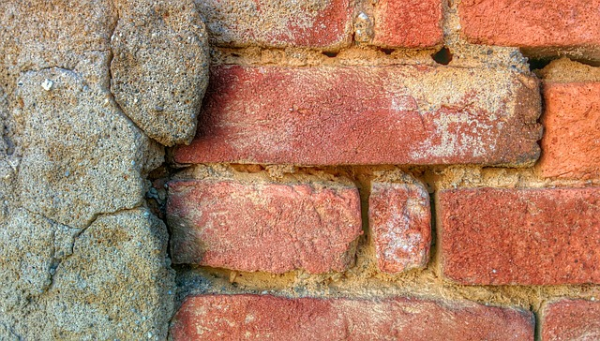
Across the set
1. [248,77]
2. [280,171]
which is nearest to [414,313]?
[280,171]

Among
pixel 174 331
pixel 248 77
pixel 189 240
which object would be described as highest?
pixel 248 77

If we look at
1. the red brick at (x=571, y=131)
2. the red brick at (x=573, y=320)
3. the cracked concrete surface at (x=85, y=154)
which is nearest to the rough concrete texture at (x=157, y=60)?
the cracked concrete surface at (x=85, y=154)

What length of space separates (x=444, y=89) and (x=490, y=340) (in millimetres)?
365

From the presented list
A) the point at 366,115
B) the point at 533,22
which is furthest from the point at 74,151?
the point at 533,22

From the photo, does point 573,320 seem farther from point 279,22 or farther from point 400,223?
point 279,22

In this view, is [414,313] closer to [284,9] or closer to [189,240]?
[189,240]

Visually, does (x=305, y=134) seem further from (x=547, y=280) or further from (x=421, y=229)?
(x=547, y=280)

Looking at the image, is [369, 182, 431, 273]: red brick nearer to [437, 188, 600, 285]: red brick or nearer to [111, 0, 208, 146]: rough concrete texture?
[437, 188, 600, 285]: red brick

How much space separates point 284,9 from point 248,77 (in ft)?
0.34

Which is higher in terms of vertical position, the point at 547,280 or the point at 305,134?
the point at 305,134

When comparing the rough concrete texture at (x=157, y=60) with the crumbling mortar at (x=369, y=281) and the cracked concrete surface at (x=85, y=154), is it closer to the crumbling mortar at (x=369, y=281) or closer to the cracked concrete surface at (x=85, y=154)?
the cracked concrete surface at (x=85, y=154)

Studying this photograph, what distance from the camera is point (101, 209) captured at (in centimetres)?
58

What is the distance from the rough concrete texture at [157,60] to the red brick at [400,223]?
30 cm

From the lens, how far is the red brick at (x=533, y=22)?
1.99ft
